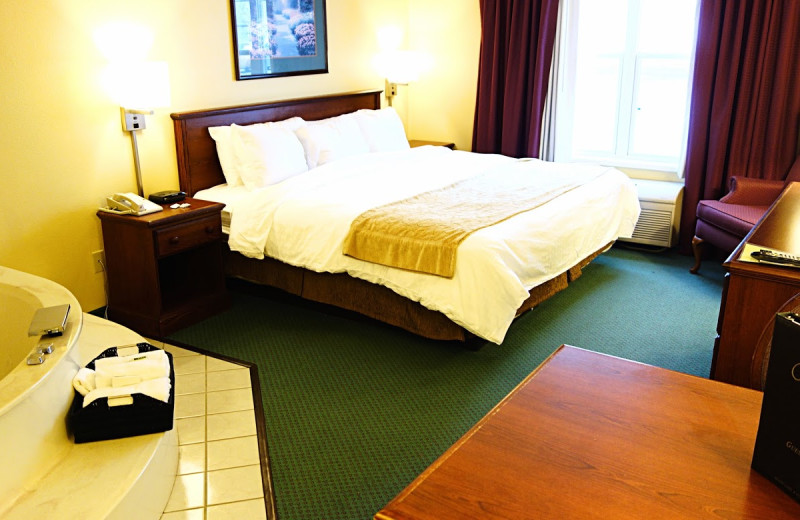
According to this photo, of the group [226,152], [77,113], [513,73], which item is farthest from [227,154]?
[513,73]

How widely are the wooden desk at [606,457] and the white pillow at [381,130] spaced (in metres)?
3.53

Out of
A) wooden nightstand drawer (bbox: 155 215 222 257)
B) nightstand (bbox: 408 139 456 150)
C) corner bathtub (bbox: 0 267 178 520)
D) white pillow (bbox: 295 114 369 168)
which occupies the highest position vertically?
white pillow (bbox: 295 114 369 168)

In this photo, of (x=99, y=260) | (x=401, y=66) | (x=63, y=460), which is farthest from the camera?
(x=401, y=66)

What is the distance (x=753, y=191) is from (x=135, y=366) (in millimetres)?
3721

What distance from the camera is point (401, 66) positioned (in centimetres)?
537

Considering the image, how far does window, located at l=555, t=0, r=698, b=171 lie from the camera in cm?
497

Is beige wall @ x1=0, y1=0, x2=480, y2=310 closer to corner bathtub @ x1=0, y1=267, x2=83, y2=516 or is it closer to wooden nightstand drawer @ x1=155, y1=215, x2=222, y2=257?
wooden nightstand drawer @ x1=155, y1=215, x2=222, y2=257

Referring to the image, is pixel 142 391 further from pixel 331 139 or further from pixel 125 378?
pixel 331 139

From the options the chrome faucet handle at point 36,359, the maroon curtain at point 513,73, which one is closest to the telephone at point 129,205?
the chrome faucet handle at point 36,359

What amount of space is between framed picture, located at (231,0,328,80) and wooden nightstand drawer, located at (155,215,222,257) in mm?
1178

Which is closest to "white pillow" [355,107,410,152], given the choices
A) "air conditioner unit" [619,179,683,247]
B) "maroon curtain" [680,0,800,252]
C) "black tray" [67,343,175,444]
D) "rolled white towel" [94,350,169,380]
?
"air conditioner unit" [619,179,683,247]

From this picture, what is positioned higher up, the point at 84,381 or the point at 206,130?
the point at 206,130

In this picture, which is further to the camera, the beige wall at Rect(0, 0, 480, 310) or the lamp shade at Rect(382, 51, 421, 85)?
the lamp shade at Rect(382, 51, 421, 85)

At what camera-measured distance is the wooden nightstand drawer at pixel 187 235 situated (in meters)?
3.33
